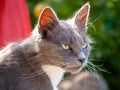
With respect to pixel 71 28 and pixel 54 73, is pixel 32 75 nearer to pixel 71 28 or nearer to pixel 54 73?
pixel 54 73

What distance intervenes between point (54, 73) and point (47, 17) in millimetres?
294

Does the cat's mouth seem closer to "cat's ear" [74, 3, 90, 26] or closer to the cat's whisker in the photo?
the cat's whisker

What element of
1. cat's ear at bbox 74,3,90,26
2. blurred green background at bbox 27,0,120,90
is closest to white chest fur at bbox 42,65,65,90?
cat's ear at bbox 74,3,90,26

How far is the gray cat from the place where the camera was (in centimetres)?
229

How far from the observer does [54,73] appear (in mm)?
2396

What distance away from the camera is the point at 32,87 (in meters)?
2.31

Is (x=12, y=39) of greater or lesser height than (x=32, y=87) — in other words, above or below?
above

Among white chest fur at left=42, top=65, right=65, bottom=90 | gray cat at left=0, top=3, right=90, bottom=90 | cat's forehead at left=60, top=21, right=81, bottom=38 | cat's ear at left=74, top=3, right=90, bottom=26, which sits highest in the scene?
cat's ear at left=74, top=3, right=90, bottom=26

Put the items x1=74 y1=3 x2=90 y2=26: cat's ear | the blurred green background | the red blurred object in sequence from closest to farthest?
x1=74 y1=3 x2=90 y2=26: cat's ear → the red blurred object → the blurred green background

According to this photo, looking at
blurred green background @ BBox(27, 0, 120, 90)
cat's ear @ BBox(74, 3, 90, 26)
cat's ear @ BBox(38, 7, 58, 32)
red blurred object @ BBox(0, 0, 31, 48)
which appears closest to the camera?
cat's ear @ BBox(38, 7, 58, 32)

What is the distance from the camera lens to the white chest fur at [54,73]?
2.36m

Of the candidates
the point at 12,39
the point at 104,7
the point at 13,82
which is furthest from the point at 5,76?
the point at 104,7

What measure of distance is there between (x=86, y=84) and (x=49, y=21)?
152cm

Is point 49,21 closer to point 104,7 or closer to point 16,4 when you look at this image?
point 16,4
